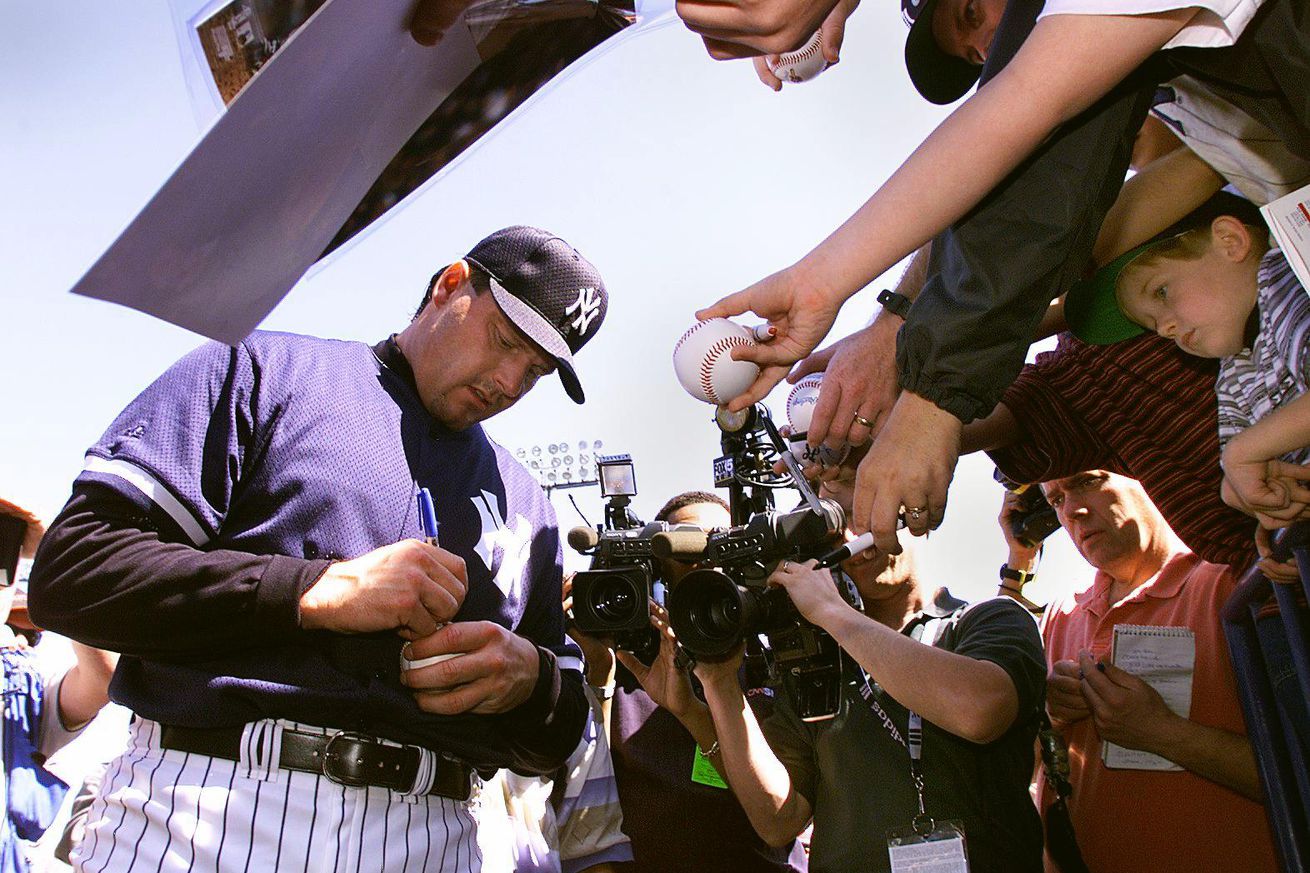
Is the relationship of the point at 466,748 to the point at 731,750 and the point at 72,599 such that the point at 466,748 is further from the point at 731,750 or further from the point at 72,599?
the point at 731,750

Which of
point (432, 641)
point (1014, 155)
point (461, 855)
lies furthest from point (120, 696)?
point (1014, 155)

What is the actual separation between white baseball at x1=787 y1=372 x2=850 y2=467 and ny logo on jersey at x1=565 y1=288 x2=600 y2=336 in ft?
1.95

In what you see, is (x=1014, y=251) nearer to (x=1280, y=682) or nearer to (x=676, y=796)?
(x=1280, y=682)

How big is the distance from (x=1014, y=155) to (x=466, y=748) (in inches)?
60.1

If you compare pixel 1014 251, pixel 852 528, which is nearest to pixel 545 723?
pixel 852 528

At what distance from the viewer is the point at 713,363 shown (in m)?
2.05

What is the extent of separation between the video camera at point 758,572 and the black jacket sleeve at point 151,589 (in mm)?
1060

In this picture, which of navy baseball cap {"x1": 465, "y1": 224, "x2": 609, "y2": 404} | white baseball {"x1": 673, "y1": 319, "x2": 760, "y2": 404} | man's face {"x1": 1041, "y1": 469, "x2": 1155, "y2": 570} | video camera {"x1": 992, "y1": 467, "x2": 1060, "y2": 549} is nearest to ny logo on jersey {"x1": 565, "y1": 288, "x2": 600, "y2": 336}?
navy baseball cap {"x1": 465, "y1": 224, "x2": 609, "y2": 404}

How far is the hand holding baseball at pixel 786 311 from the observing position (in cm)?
149

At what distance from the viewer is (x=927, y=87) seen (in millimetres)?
2039

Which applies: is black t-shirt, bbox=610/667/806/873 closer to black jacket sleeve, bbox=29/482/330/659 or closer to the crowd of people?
the crowd of people

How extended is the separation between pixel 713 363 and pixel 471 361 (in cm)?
69

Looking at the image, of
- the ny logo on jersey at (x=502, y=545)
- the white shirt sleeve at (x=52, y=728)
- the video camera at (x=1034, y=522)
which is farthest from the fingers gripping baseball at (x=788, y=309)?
the white shirt sleeve at (x=52, y=728)

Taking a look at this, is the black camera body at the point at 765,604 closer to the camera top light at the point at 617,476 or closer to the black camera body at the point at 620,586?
the black camera body at the point at 620,586
